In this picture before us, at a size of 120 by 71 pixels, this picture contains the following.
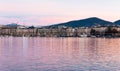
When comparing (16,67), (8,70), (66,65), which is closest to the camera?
(8,70)

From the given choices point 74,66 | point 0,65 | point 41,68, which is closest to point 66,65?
point 74,66

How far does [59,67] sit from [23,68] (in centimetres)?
314

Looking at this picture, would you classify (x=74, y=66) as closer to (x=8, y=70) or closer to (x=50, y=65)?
(x=50, y=65)

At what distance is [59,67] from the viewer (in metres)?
29.7

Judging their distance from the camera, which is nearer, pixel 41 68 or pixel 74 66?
pixel 41 68

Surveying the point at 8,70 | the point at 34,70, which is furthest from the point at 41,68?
the point at 8,70

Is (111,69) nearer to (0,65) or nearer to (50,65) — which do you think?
(50,65)

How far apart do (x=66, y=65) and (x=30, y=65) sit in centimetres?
325

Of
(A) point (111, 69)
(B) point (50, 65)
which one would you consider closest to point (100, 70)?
(A) point (111, 69)

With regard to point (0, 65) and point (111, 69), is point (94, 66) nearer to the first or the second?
point (111, 69)

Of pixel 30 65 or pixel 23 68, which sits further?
pixel 30 65

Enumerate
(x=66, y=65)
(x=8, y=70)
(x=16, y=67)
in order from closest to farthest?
1. (x=8, y=70)
2. (x=16, y=67)
3. (x=66, y=65)

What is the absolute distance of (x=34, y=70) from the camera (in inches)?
1096

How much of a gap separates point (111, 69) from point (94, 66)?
2308 mm
